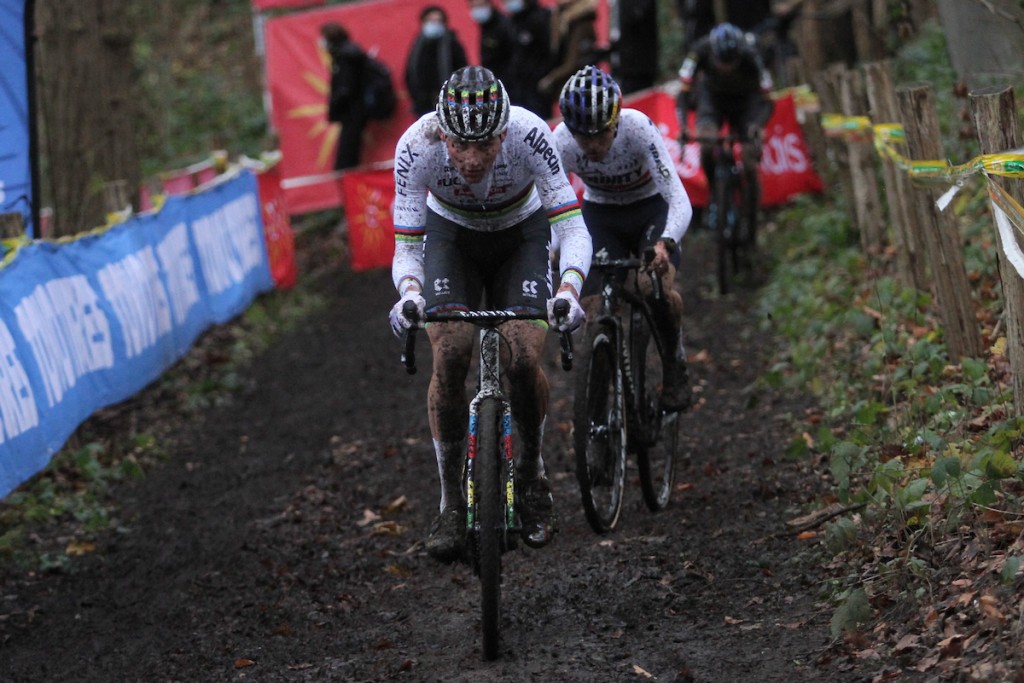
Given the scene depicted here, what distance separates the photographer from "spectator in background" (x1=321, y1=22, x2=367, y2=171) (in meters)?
17.7

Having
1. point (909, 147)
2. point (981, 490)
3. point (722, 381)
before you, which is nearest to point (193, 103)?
point (722, 381)

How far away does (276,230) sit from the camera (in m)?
15.6

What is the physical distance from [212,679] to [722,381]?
17.5 feet

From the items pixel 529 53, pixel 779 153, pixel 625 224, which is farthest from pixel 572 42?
pixel 625 224

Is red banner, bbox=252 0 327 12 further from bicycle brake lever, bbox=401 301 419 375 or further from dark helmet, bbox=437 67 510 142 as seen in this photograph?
bicycle brake lever, bbox=401 301 419 375

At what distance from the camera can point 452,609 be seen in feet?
19.9

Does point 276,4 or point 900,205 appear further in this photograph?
point 276,4

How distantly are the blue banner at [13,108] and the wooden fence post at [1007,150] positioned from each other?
22.4ft

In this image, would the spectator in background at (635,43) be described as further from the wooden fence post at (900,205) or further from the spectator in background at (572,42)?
the wooden fence post at (900,205)

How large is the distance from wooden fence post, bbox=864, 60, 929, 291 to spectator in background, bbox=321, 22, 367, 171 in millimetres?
10380

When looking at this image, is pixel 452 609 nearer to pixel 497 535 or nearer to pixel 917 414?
pixel 497 535

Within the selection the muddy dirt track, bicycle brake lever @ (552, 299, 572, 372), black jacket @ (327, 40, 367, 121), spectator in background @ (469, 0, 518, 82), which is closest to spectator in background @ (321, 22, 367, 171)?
black jacket @ (327, 40, 367, 121)

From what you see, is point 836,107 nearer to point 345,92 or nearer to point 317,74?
point 345,92

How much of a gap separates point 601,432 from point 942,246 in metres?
2.18
